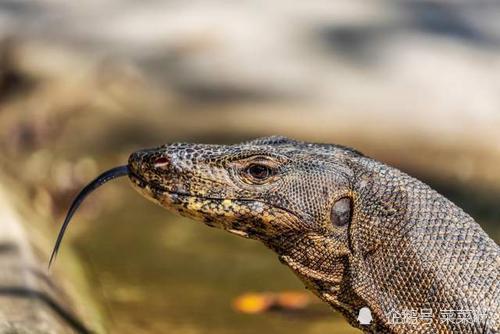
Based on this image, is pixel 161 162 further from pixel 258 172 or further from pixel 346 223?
pixel 346 223

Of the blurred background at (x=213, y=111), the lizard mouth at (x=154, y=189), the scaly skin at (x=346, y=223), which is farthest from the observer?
the blurred background at (x=213, y=111)

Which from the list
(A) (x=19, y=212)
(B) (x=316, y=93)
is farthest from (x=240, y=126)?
(A) (x=19, y=212)

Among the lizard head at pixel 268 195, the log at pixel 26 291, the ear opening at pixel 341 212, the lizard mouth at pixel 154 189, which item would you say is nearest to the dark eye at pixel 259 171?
the lizard head at pixel 268 195

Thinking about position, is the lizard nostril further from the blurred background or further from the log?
the blurred background

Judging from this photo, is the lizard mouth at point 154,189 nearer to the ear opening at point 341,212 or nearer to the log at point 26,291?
A: the ear opening at point 341,212

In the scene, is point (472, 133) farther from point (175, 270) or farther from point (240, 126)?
point (175, 270)

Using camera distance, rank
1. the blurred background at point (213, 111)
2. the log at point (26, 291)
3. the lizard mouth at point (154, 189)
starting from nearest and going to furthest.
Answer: the lizard mouth at point (154, 189)
the log at point (26, 291)
the blurred background at point (213, 111)

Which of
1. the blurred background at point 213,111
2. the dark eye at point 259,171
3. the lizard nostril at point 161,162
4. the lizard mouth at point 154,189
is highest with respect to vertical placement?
the dark eye at point 259,171

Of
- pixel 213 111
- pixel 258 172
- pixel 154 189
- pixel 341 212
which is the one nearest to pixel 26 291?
pixel 154 189

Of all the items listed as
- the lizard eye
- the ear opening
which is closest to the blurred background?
the lizard eye
